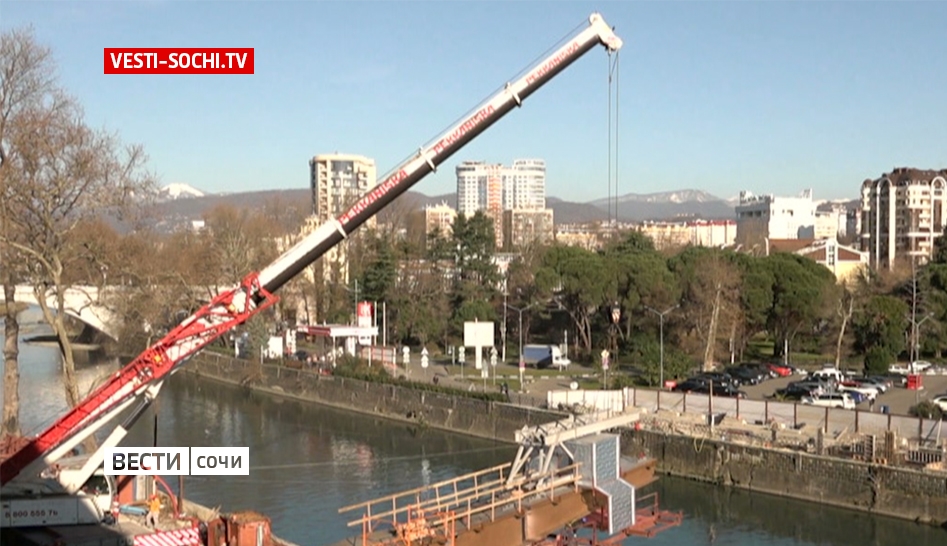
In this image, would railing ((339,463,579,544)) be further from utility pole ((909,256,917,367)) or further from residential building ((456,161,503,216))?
residential building ((456,161,503,216))

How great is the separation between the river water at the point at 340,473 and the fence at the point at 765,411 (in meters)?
1.74

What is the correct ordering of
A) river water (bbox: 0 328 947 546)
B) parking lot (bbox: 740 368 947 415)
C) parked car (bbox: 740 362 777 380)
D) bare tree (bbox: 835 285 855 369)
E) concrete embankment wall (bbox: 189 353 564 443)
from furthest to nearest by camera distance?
bare tree (bbox: 835 285 855 369) < parked car (bbox: 740 362 777 380) < concrete embankment wall (bbox: 189 353 564 443) < parking lot (bbox: 740 368 947 415) < river water (bbox: 0 328 947 546)

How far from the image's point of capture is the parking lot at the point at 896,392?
19531mm

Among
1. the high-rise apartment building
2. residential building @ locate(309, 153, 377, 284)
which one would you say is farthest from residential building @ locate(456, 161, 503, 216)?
residential building @ locate(309, 153, 377, 284)

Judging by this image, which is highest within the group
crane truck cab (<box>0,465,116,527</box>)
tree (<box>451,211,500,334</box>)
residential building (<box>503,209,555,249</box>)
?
residential building (<box>503,209,555,249</box>)

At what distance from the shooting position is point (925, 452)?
1451cm

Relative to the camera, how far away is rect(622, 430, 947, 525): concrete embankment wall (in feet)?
46.0

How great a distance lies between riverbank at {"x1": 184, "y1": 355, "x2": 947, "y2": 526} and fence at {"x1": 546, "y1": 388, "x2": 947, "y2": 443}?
97cm

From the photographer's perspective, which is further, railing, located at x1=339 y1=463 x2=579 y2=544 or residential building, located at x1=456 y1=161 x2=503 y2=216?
residential building, located at x1=456 y1=161 x2=503 y2=216

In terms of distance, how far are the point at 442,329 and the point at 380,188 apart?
2049cm

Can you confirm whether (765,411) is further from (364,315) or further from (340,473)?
(364,315)

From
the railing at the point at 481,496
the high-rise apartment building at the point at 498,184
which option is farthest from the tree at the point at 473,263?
the high-rise apartment building at the point at 498,184

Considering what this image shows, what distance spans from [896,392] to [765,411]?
5.11 metres

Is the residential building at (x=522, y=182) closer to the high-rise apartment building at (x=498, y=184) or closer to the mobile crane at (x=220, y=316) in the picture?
the high-rise apartment building at (x=498, y=184)
